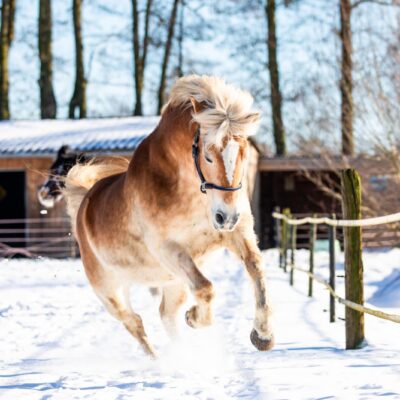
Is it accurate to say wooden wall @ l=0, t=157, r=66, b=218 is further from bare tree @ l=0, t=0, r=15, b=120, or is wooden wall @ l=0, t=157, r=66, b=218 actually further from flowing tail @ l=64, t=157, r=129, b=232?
flowing tail @ l=64, t=157, r=129, b=232

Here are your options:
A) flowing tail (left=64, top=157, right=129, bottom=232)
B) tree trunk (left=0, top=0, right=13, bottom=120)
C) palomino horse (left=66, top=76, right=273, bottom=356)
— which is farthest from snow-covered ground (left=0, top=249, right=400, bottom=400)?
tree trunk (left=0, top=0, right=13, bottom=120)

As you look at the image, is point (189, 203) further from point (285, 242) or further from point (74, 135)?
point (74, 135)

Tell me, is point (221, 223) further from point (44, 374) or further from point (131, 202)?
point (44, 374)

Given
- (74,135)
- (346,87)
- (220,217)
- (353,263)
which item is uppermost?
(346,87)

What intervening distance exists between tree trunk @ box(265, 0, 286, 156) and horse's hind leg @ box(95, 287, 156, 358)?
699 inches

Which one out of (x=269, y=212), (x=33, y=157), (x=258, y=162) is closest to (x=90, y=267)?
(x=33, y=157)

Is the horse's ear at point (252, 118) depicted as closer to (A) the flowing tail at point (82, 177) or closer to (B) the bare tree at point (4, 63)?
(A) the flowing tail at point (82, 177)

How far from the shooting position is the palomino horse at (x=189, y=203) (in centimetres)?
380

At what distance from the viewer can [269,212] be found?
2080cm

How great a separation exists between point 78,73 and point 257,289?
19.9m

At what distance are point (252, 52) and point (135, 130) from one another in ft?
21.9

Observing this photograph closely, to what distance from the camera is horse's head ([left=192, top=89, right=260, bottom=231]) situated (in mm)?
3713

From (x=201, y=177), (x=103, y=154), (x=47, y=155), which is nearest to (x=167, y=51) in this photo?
(x=103, y=154)

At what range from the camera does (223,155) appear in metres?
3.75
